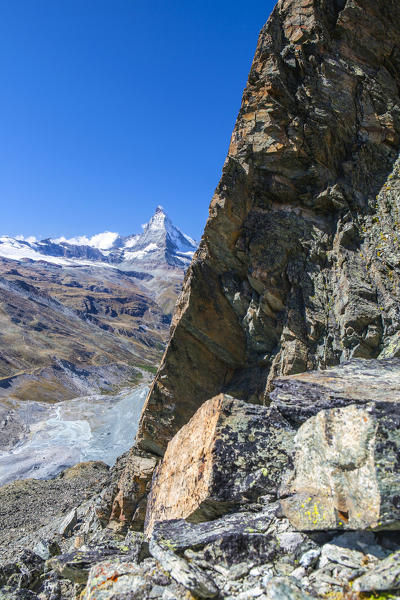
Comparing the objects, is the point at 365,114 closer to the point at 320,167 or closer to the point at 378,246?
the point at 320,167

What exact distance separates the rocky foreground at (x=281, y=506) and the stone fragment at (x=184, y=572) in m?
0.02

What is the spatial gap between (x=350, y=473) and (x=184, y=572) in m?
4.00

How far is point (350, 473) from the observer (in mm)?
7363

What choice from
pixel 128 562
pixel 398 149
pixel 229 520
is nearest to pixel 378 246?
pixel 398 149

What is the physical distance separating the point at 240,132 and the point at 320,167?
519 centimetres

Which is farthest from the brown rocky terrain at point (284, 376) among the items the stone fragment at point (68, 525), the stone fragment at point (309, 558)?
the stone fragment at point (68, 525)

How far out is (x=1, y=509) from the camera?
4069 centimetres

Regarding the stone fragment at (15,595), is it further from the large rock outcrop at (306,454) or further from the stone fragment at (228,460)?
the stone fragment at (228,460)

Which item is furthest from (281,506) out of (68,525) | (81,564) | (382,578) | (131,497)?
(68,525)

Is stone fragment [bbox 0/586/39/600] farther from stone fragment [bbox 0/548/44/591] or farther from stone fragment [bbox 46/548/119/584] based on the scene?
stone fragment [bbox 46/548/119/584]

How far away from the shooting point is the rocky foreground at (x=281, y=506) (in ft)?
22.1

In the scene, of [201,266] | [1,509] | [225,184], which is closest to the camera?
[225,184]

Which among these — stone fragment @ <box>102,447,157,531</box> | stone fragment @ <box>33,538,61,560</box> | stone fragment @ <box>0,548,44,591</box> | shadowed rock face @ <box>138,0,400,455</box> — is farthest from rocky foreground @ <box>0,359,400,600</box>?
stone fragment @ <box>33,538,61,560</box>

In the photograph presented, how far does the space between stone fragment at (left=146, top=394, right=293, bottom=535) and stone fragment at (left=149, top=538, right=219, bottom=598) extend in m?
1.62
